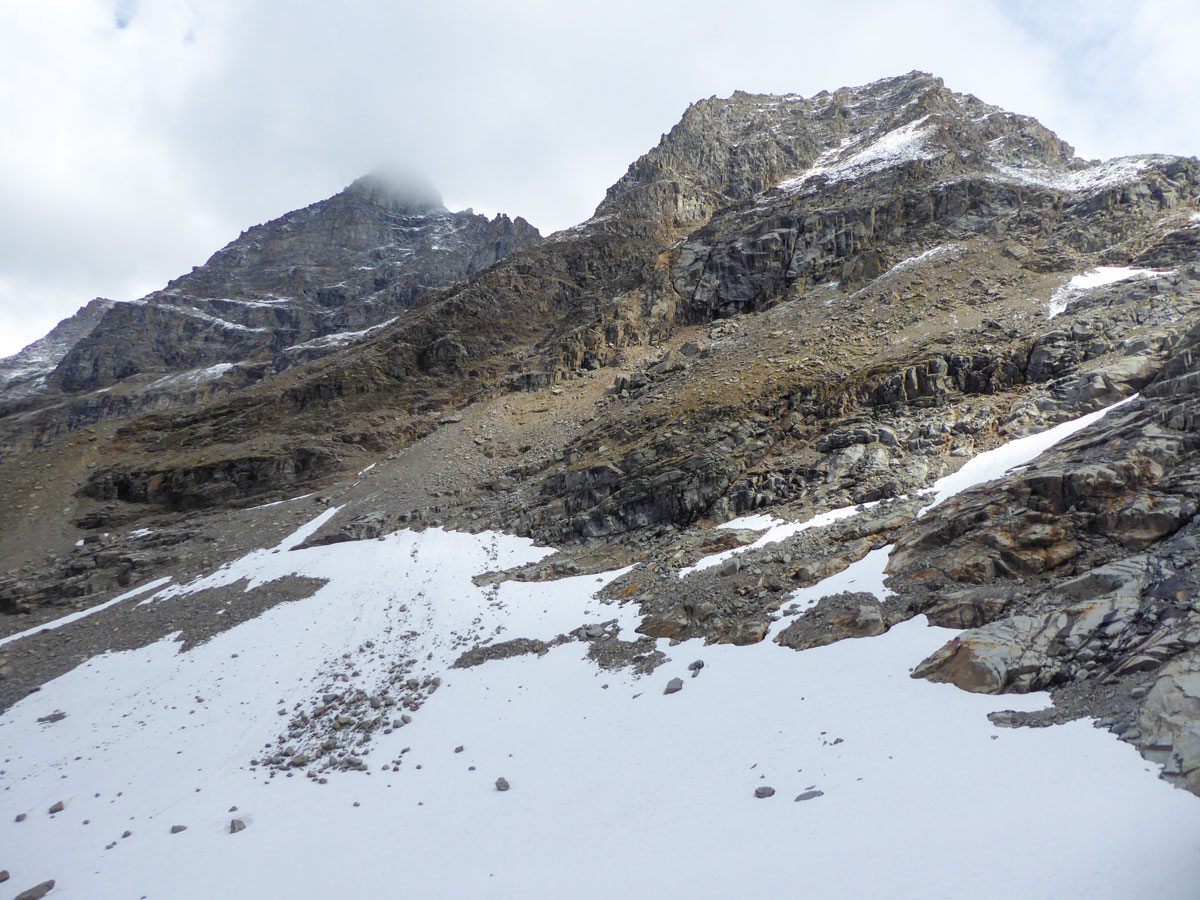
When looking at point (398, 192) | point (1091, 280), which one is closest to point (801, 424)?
point (1091, 280)

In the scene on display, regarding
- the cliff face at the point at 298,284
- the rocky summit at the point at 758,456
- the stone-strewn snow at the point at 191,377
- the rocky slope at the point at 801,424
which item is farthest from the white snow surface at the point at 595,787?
the stone-strewn snow at the point at 191,377

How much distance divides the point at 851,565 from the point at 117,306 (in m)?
148

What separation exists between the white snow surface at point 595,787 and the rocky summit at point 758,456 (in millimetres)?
447

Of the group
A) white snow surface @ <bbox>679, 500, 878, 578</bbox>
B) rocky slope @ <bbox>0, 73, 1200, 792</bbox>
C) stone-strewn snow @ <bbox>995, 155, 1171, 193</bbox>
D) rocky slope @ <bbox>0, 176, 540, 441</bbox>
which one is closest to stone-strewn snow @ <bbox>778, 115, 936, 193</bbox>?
rocky slope @ <bbox>0, 73, 1200, 792</bbox>

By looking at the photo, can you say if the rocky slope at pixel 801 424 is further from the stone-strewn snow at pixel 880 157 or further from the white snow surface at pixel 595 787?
the white snow surface at pixel 595 787

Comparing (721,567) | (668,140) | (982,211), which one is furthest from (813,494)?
(668,140)

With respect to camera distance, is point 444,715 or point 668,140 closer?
point 444,715

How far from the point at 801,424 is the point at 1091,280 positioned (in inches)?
769

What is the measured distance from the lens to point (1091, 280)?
27547 millimetres

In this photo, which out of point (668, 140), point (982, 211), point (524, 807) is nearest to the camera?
point (524, 807)

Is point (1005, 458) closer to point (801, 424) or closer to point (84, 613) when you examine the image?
point (801, 424)

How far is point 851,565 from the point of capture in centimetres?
1414

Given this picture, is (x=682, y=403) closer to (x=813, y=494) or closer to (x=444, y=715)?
(x=813, y=494)

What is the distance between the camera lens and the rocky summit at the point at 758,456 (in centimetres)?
1088
